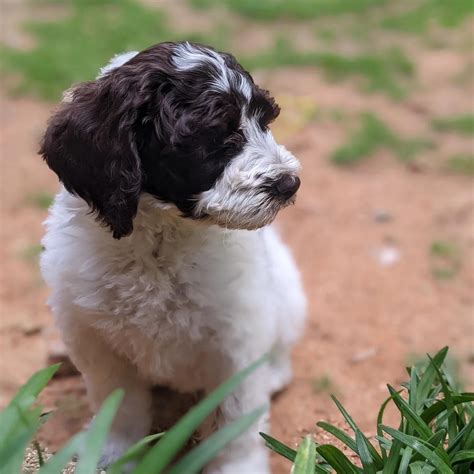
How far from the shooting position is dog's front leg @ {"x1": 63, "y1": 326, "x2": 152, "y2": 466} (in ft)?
10.7

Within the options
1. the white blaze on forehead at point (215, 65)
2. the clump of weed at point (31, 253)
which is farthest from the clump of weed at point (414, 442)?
the clump of weed at point (31, 253)

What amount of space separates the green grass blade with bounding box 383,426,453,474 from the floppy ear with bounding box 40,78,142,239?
118 cm

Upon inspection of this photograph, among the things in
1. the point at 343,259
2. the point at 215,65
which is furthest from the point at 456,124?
the point at 215,65

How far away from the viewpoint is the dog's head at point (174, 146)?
8.63 feet

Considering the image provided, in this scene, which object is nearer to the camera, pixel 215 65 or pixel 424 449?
pixel 424 449

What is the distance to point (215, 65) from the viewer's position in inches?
106

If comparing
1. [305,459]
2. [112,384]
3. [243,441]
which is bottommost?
[243,441]

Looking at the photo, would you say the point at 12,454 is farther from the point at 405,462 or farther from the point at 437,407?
the point at 437,407

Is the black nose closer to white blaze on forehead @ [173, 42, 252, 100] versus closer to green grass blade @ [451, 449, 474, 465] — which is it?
white blaze on forehead @ [173, 42, 252, 100]

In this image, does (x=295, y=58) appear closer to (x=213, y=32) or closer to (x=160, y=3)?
(x=213, y=32)

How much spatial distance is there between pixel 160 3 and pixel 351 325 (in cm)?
653

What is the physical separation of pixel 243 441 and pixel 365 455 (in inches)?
32.8

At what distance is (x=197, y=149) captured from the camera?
2652 millimetres

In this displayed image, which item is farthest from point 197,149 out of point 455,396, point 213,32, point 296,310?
point 213,32
